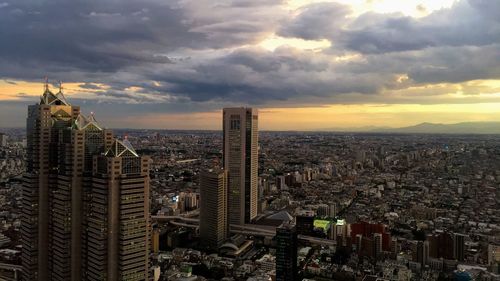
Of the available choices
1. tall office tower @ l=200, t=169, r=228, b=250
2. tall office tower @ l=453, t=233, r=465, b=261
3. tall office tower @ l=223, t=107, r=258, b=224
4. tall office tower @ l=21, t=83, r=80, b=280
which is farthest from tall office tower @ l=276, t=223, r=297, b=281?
tall office tower @ l=223, t=107, r=258, b=224

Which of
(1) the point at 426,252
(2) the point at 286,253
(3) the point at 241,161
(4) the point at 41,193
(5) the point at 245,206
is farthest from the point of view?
(3) the point at 241,161

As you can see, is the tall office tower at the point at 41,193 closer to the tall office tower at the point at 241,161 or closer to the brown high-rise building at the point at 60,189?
the brown high-rise building at the point at 60,189

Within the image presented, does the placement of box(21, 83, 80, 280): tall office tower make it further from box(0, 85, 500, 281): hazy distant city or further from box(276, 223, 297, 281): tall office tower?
box(276, 223, 297, 281): tall office tower

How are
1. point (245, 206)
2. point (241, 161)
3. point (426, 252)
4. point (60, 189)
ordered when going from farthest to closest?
point (241, 161)
point (245, 206)
point (426, 252)
point (60, 189)

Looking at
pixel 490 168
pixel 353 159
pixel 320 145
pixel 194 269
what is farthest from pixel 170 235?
pixel 320 145

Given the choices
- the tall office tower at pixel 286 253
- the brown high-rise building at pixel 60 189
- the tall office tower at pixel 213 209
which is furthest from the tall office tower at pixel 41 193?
the tall office tower at pixel 213 209

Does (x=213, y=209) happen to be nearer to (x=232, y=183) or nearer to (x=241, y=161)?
(x=232, y=183)

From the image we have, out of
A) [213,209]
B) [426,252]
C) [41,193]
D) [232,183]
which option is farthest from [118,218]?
[232,183]

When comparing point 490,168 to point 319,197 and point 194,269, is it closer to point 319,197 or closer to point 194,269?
point 194,269
